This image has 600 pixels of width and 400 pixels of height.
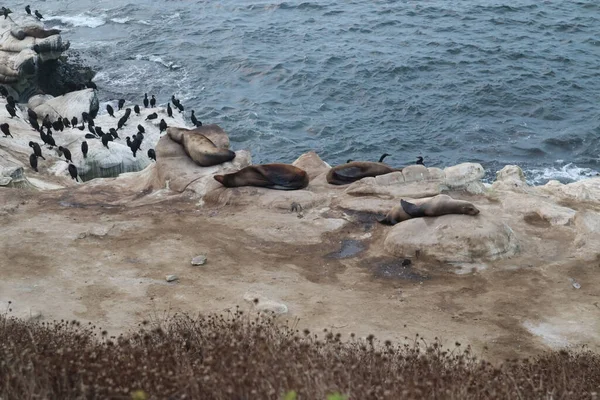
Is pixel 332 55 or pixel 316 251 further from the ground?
pixel 316 251

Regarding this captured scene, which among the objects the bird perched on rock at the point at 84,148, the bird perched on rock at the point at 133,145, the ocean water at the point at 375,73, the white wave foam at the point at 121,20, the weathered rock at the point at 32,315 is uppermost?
the weathered rock at the point at 32,315

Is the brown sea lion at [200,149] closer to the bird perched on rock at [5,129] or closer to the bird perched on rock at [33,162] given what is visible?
the bird perched on rock at [33,162]

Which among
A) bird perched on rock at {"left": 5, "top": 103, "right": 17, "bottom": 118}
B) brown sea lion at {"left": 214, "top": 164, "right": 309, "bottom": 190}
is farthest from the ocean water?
brown sea lion at {"left": 214, "top": 164, "right": 309, "bottom": 190}

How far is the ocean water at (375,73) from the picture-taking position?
2762 centimetres

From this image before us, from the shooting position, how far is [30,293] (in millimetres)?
11234

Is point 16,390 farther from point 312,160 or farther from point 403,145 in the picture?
point 403,145

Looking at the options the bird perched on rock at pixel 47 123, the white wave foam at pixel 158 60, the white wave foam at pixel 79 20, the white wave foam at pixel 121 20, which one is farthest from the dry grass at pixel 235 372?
the white wave foam at pixel 79 20

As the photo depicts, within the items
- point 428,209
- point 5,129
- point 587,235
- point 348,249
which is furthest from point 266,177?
point 5,129

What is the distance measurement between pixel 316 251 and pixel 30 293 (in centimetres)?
445

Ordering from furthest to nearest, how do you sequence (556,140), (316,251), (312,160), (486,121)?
(486,121)
(556,140)
(312,160)
(316,251)

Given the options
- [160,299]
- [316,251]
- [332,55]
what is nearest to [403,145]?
[332,55]

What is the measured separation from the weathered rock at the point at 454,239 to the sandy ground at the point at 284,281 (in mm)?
228

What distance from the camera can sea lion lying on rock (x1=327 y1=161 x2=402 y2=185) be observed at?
16.8 meters

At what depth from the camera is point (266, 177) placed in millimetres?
15805
